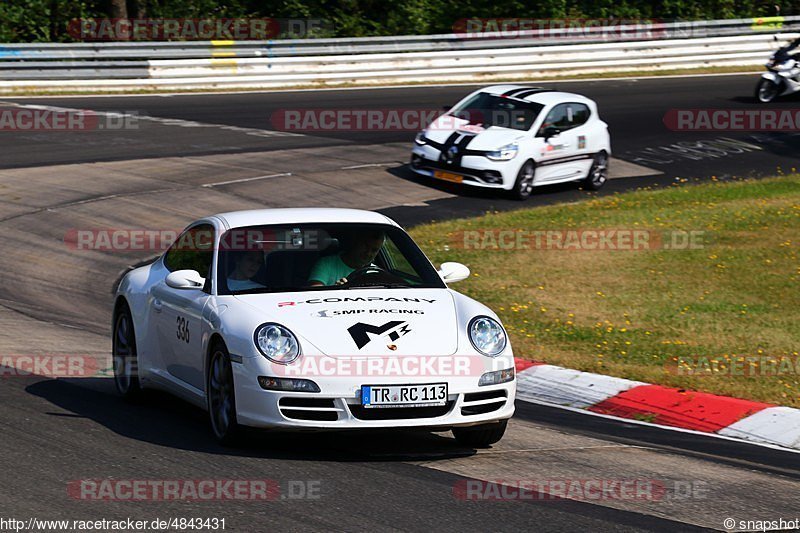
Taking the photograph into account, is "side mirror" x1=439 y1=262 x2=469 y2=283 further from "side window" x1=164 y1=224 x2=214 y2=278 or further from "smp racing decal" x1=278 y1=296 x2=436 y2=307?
"side window" x1=164 y1=224 x2=214 y2=278

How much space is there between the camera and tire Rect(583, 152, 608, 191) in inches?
840

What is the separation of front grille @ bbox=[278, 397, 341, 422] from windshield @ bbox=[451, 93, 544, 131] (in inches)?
556

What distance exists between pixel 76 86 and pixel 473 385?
2325 centimetres

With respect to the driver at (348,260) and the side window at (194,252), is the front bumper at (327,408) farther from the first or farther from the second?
the side window at (194,252)

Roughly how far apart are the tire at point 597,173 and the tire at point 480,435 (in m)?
14.2

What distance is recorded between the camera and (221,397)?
24.0 feet

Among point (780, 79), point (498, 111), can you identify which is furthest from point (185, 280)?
point (780, 79)

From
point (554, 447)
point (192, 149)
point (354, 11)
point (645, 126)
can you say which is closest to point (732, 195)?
point (645, 126)

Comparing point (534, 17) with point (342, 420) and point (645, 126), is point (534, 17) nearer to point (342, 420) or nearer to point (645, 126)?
point (645, 126)

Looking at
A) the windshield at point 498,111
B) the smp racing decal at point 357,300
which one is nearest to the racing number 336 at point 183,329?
the smp racing decal at point 357,300

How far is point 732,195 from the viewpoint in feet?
65.2
